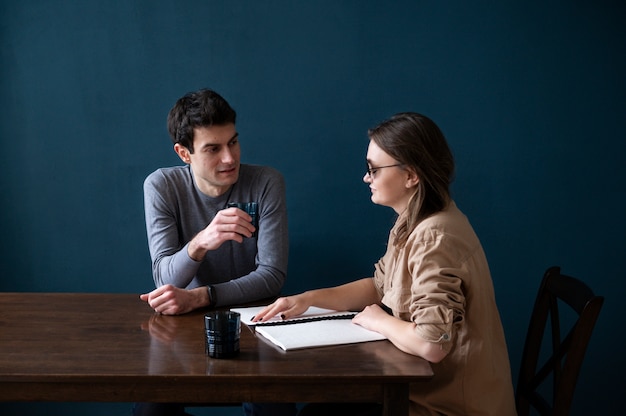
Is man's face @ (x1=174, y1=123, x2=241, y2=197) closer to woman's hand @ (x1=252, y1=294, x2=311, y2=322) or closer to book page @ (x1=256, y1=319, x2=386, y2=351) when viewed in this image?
woman's hand @ (x1=252, y1=294, x2=311, y2=322)

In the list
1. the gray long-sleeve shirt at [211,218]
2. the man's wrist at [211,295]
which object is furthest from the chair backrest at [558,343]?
the man's wrist at [211,295]

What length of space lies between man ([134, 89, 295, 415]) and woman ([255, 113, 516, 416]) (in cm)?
34

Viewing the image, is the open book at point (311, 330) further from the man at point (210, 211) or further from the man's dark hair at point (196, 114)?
the man's dark hair at point (196, 114)

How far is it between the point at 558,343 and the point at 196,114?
1324mm

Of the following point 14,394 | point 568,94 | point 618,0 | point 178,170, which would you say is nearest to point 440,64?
point 568,94

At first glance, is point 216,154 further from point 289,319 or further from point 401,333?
point 401,333

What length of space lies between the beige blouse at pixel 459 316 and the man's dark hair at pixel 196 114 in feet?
2.85

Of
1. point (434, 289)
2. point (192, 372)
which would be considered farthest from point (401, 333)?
point (192, 372)

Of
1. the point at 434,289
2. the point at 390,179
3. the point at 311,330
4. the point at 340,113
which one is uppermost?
the point at 340,113

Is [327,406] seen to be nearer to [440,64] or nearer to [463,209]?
[463,209]

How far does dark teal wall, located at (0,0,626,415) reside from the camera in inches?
105

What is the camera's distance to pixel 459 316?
168 centimetres

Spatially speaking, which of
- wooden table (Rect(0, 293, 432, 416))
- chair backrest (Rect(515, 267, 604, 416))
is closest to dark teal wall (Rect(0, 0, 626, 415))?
chair backrest (Rect(515, 267, 604, 416))

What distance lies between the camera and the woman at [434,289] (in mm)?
1618
